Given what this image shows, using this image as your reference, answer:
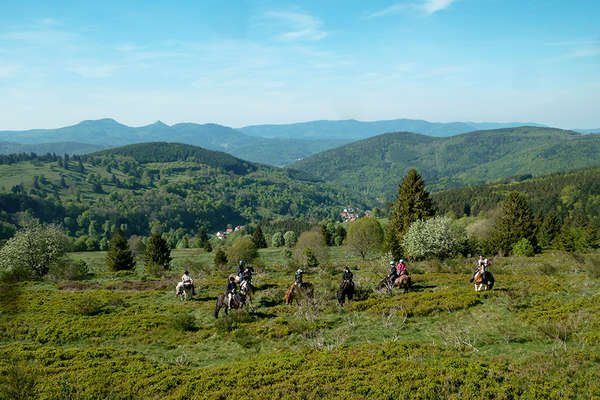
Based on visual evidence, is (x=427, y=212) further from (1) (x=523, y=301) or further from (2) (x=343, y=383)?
(2) (x=343, y=383)

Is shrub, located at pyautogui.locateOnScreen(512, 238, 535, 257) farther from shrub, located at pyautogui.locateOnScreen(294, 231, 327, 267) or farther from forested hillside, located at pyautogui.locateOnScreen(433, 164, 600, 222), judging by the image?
forested hillside, located at pyautogui.locateOnScreen(433, 164, 600, 222)

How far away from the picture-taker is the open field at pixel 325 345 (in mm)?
10211

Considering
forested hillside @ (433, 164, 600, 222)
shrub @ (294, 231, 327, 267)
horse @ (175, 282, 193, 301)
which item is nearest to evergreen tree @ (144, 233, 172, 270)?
shrub @ (294, 231, 327, 267)

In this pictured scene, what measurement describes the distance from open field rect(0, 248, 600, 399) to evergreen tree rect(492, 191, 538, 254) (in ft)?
100

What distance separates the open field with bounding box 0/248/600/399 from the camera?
33.5 feet

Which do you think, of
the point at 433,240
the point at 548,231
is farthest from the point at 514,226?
the point at 548,231

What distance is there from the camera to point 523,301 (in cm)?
1698

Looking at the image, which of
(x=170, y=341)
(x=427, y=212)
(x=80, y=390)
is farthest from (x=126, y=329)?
(x=427, y=212)

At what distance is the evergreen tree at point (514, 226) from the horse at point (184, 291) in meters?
46.5

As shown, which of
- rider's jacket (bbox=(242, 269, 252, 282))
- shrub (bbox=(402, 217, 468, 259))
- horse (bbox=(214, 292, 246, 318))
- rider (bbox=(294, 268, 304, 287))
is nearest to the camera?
horse (bbox=(214, 292, 246, 318))

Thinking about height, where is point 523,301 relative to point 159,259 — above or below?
above

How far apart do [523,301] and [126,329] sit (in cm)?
2076

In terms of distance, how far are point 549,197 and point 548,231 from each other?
345 ft

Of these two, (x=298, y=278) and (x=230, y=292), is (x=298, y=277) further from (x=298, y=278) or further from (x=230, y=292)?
(x=230, y=292)
